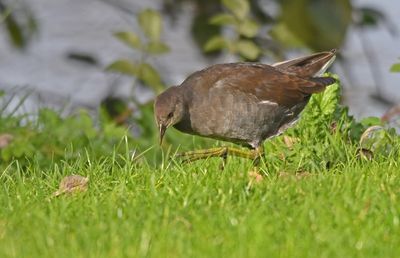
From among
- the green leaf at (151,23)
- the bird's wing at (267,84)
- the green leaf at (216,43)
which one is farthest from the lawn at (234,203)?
the green leaf at (151,23)

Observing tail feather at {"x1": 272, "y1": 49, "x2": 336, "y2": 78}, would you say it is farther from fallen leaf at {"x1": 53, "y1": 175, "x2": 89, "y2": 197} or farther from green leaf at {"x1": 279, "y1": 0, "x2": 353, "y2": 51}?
fallen leaf at {"x1": 53, "y1": 175, "x2": 89, "y2": 197}

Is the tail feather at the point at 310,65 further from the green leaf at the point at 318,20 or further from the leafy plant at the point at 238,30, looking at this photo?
the leafy plant at the point at 238,30

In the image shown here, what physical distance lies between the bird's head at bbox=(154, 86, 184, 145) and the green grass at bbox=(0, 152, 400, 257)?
0.70m

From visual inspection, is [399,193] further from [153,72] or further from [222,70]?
[153,72]

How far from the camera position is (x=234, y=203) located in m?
7.10

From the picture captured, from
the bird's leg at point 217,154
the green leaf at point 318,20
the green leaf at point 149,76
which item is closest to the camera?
the bird's leg at point 217,154

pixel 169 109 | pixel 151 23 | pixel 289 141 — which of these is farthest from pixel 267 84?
pixel 151 23

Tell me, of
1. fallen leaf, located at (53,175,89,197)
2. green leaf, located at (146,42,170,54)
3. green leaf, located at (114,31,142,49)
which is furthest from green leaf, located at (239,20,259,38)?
fallen leaf, located at (53,175,89,197)

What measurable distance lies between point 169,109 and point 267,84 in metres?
0.63

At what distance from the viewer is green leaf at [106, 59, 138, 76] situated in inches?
413

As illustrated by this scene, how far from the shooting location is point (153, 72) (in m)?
10.7

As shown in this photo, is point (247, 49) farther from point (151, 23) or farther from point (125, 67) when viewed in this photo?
point (125, 67)

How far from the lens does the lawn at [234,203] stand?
250 inches

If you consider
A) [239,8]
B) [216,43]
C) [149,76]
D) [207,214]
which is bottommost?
[149,76]
